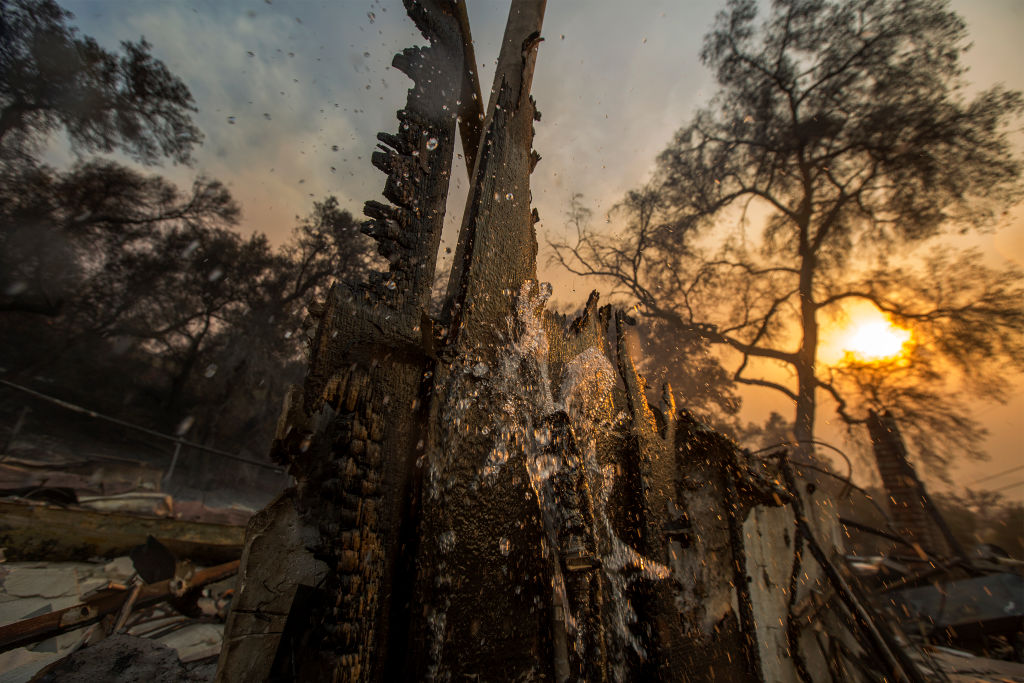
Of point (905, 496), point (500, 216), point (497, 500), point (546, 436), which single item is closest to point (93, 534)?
point (497, 500)

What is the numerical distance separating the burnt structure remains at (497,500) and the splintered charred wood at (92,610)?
2.60m

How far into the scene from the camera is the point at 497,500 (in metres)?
1.89

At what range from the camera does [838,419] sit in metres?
13.2

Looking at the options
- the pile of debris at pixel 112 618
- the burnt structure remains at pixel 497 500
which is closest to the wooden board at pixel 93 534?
the pile of debris at pixel 112 618

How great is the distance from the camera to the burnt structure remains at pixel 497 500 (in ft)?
4.81

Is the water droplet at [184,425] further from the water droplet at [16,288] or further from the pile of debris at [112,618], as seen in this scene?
the pile of debris at [112,618]

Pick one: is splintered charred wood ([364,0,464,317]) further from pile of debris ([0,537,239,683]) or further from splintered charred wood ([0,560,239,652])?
splintered charred wood ([0,560,239,652])

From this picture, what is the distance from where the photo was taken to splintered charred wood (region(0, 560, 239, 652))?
2506 millimetres

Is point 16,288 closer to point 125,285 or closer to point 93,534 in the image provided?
point 125,285

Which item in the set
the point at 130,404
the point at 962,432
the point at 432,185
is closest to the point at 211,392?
the point at 130,404

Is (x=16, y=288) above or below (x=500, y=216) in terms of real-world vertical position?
above

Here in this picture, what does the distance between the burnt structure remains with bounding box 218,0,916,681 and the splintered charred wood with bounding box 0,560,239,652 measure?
260 centimetres

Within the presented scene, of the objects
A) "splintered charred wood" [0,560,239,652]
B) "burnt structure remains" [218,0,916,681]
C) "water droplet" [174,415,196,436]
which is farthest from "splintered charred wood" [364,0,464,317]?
"water droplet" [174,415,196,436]

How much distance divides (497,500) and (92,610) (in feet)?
12.1
